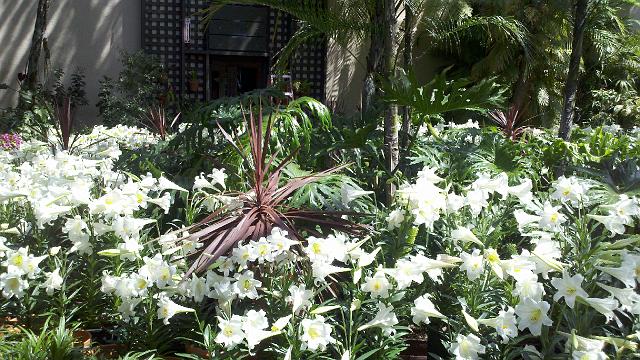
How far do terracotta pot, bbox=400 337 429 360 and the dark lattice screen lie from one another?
9.32m

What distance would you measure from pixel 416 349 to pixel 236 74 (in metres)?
10.6

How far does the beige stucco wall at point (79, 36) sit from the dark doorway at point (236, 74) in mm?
1595

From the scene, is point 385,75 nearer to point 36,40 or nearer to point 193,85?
point 36,40

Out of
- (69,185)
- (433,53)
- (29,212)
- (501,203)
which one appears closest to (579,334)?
(501,203)

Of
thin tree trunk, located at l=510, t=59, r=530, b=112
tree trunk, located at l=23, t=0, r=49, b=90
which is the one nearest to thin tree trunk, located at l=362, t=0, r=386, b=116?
tree trunk, located at l=23, t=0, r=49, b=90

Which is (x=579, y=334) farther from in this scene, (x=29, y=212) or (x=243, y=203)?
(x=29, y=212)

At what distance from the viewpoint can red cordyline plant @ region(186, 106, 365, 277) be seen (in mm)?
2156

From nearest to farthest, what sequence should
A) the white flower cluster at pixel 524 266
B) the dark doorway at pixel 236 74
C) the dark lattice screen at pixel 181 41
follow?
the white flower cluster at pixel 524 266
the dark lattice screen at pixel 181 41
the dark doorway at pixel 236 74

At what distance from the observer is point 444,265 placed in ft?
6.87

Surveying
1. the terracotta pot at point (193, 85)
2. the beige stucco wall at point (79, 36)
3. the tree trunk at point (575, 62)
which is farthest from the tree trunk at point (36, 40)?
the tree trunk at point (575, 62)

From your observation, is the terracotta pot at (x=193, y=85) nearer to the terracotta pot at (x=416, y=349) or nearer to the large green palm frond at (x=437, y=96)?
the large green palm frond at (x=437, y=96)

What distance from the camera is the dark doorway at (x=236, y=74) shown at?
40.7 feet

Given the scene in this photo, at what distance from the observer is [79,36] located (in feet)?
35.9

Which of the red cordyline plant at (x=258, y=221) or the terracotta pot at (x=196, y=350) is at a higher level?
the red cordyline plant at (x=258, y=221)
